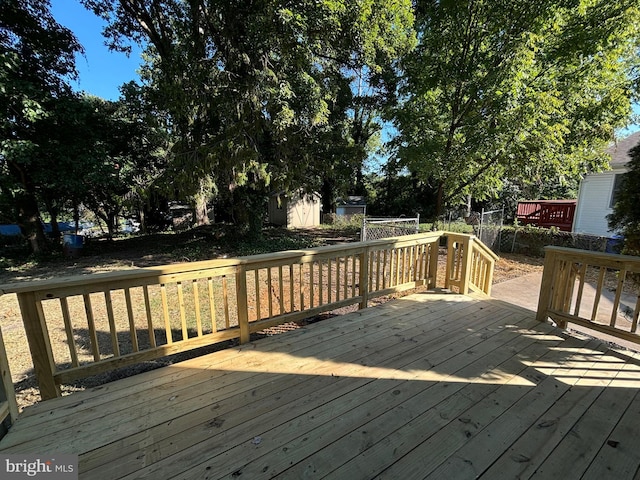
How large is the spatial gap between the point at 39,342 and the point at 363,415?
6.70ft

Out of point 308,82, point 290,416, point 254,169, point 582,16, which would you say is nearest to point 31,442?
point 290,416

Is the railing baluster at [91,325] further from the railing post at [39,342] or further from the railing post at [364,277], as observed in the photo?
the railing post at [364,277]

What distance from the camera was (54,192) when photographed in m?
8.82

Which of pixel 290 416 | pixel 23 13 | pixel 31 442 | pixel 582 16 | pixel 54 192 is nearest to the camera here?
pixel 31 442

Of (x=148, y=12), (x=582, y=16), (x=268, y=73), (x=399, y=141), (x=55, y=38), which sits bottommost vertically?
(x=399, y=141)

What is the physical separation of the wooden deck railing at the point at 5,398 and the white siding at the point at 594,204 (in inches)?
546

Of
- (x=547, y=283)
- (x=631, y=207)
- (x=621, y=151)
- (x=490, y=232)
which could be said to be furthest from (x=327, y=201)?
(x=631, y=207)

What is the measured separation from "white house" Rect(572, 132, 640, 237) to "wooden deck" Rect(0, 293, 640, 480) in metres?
10.4

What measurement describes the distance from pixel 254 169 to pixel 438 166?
4.54 metres

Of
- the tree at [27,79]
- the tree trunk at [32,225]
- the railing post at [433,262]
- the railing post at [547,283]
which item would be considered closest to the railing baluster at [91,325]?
the railing post at [433,262]

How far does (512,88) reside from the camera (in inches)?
229

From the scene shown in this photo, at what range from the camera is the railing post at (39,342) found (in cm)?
177

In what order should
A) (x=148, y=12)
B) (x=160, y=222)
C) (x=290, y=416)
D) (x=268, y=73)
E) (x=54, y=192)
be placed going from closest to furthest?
(x=290, y=416) < (x=268, y=73) < (x=148, y=12) < (x=54, y=192) < (x=160, y=222)

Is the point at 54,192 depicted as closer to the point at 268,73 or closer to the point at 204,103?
the point at 204,103
